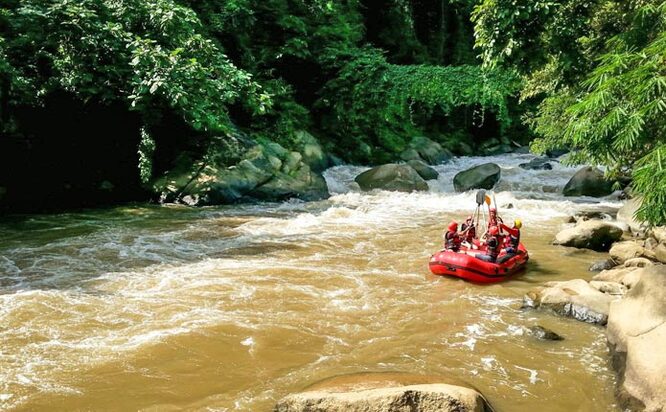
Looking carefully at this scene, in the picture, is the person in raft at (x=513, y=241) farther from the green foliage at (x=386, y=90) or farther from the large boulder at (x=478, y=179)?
the green foliage at (x=386, y=90)

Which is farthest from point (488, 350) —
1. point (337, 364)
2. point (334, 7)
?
point (334, 7)

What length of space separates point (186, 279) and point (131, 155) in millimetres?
7039

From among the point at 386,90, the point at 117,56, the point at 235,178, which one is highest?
the point at 117,56

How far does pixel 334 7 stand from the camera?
63.8 feet

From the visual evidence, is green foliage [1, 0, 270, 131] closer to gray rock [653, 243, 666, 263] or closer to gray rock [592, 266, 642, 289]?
gray rock [592, 266, 642, 289]

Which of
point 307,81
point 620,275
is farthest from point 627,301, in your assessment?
point 307,81

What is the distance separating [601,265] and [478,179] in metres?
7.68

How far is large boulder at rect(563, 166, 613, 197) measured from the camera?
1413 cm

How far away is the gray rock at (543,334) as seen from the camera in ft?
17.9

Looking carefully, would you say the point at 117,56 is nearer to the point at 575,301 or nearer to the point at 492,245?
the point at 492,245

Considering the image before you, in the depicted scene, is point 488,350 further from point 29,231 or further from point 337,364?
point 29,231

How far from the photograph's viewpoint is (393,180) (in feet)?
49.6

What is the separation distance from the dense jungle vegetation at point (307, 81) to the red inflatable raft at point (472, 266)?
1.73 m

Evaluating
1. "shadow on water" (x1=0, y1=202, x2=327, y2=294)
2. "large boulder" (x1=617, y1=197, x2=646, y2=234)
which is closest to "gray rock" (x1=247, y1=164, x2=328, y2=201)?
"shadow on water" (x1=0, y1=202, x2=327, y2=294)
